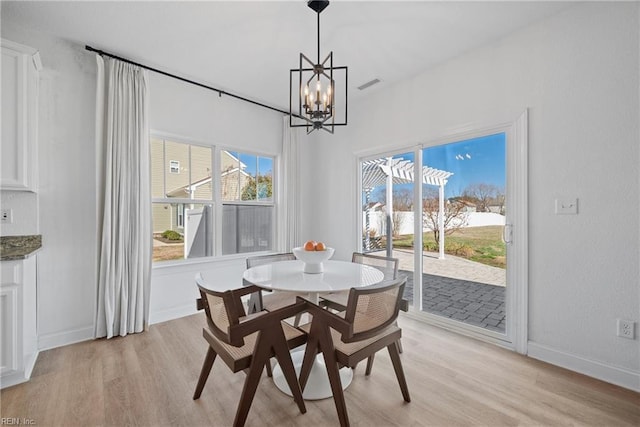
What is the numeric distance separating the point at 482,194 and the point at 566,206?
69 centimetres

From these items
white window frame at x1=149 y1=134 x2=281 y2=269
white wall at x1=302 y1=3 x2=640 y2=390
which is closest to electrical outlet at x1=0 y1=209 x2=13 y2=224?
white window frame at x1=149 y1=134 x2=281 y2=269

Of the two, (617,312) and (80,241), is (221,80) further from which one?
(617,312)

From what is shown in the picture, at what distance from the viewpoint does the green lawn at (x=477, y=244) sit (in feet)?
8.70

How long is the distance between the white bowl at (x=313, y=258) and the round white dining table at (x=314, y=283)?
0.04 metres

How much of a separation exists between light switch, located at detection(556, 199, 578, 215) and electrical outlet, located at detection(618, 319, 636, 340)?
798 millimetres

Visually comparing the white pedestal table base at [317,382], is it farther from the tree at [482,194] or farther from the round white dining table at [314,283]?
the tree at [482,194]

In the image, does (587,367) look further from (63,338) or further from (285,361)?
(63,338)

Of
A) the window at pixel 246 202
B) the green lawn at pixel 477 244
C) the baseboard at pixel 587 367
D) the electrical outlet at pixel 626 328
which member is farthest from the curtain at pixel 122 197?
the electrical outlet at pixel 626 328

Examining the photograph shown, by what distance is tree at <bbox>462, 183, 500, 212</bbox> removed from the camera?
2.69 m

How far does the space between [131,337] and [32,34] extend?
2.87m

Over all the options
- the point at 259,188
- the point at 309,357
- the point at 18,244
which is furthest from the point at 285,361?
the point at 259,188

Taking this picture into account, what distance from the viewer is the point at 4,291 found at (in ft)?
6.07

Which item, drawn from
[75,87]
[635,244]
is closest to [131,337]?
[75,87]

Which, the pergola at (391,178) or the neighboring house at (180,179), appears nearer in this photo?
the pergola at (391,178)
